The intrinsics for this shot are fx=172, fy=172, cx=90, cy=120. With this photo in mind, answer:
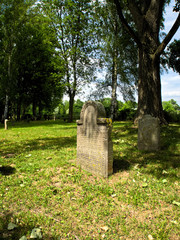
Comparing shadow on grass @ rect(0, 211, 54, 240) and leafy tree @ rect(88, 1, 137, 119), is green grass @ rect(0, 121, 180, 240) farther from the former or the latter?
leafy tree @ rect(88, 1, 137, 119)

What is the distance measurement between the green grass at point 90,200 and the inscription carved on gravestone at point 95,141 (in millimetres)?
242

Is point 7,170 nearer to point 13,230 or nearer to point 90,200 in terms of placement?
point 13,230

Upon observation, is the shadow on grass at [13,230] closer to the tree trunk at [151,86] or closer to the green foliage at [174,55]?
the tree trunk at [151,86]

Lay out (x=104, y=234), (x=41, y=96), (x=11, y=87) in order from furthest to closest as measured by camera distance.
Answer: (x=41, y=96)
(x=11, y=87)
(x=104, y=234)

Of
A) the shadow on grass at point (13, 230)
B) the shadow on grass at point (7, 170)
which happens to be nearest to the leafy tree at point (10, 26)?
the shadow on grass at point (7, 170)

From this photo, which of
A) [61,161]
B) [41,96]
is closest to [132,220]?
[61,161]

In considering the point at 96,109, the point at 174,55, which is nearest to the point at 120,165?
the point at 96,109

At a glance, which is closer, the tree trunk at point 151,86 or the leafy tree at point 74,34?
the tree trunk at point 151,86

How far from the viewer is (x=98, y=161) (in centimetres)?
415

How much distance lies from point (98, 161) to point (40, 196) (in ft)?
4.94

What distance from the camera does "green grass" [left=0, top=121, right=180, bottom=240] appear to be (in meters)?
Answer: 2.48

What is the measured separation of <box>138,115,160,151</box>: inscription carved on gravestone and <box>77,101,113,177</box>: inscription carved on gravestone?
9.39 ft

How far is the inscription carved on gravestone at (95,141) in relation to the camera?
3975 mm

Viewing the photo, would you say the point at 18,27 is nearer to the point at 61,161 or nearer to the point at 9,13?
the point at 9,13
